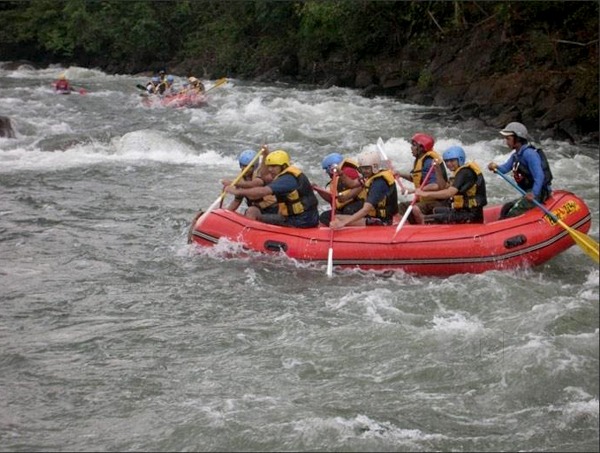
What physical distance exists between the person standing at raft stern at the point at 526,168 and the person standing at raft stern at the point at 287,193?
6.30ft

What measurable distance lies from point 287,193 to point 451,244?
177 centimetres

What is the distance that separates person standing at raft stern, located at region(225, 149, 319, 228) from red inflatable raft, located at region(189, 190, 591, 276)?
0.93 feet

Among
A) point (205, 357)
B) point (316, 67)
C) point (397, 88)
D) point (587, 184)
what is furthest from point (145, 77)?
point (205, 357)

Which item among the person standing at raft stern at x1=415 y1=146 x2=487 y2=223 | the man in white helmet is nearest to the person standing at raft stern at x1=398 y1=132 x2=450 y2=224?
the person standing at raft stern at x1=415 y1=146 x2=487 y2=223

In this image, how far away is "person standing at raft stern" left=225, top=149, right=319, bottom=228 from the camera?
29.4ft

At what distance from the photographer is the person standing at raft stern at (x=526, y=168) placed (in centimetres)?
857

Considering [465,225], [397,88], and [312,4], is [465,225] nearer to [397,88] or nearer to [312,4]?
[397,88]

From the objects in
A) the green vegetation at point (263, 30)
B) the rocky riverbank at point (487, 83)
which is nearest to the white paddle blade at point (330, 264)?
the rocky riverbank at point (487, 83)

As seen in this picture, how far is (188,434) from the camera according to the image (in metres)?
5.69

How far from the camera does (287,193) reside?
8.95m

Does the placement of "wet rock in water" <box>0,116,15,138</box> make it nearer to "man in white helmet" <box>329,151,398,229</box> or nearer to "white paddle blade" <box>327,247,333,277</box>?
"man in white helmet" <box>329,151,398,229</box>

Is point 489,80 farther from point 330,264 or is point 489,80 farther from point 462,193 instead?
point 330,264

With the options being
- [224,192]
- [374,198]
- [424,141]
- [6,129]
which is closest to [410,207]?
[374,198]

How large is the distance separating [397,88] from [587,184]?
9.72 m
